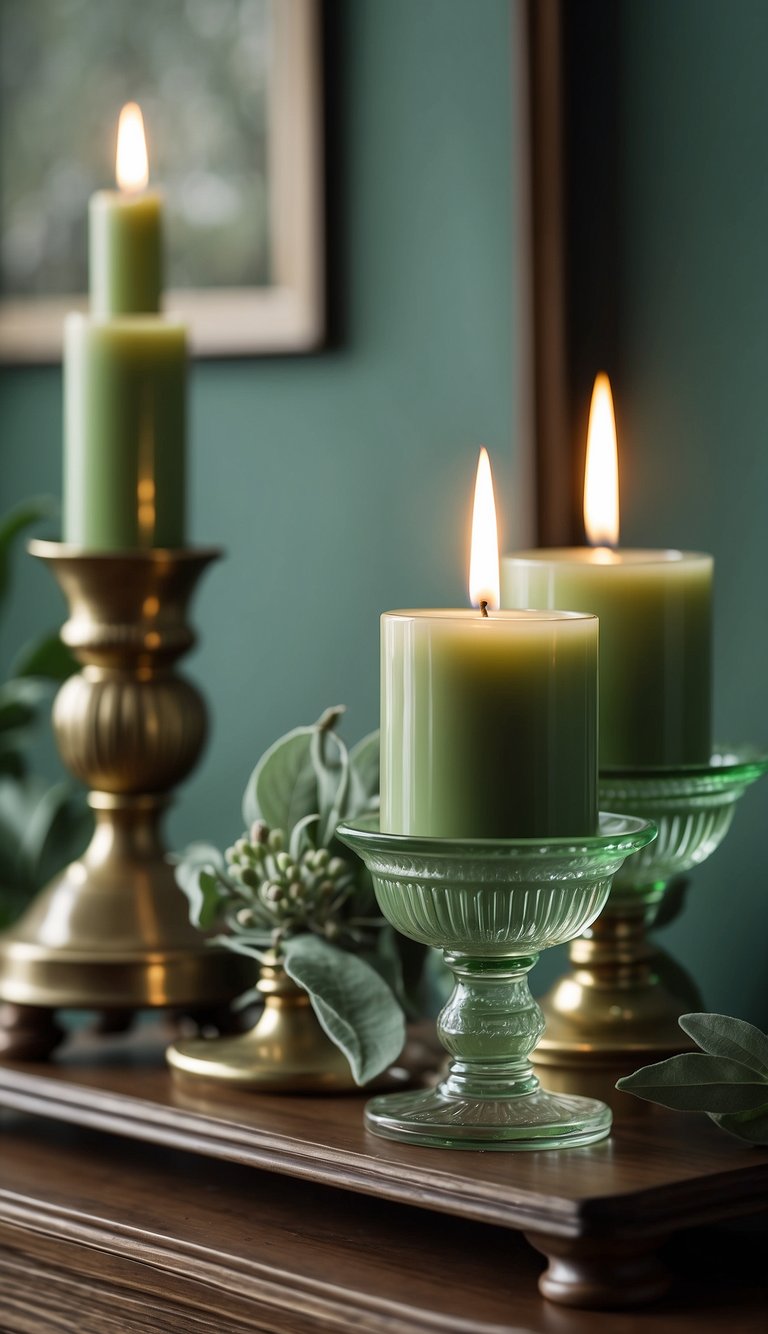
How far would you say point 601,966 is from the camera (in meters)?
0.62

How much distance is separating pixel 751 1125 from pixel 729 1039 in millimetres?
24

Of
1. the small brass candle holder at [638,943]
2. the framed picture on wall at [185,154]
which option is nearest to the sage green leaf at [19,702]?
the framed picture on wall at [185,154]

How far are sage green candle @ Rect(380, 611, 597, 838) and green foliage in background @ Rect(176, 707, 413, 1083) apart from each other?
103mm

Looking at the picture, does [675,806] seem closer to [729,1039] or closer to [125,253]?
[729,1039]

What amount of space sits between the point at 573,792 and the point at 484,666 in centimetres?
5

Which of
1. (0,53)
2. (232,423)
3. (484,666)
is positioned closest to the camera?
(484,666)

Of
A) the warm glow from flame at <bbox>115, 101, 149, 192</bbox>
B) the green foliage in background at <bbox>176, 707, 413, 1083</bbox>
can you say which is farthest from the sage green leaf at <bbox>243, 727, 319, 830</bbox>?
the warm glow from flame at <bbox>115, 101, 149, 192</bbox>

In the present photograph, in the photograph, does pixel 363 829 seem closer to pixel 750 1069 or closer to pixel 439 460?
pixel 750 1069

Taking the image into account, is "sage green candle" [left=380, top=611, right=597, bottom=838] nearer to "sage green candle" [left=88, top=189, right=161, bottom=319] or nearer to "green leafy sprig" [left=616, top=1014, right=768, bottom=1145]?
"green leafy sprig" [left=616, top=1014, right=768, bottom=1145]

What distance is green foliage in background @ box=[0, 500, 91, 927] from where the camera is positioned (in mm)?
935

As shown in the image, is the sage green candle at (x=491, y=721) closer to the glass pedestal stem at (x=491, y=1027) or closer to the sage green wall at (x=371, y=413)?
the glass pedestal stem at (x=491, y=1027)

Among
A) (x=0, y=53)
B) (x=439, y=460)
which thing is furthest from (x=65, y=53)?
(x=439, y=460)

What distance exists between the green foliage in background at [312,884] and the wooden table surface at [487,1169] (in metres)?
0.04

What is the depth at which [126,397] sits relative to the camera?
0.69 metres
